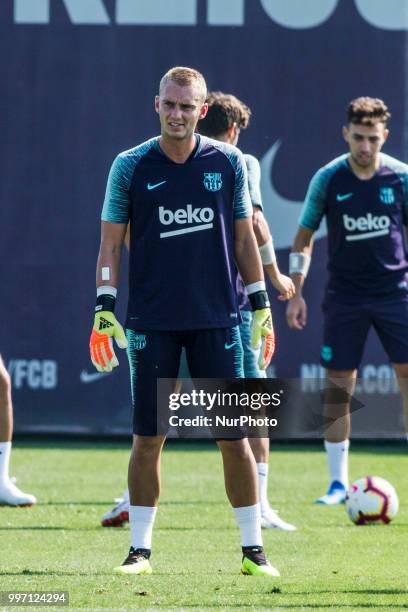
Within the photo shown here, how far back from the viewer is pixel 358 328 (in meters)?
8.88

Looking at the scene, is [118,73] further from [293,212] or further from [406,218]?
[406,218]

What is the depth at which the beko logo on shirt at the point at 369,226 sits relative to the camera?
8.84 metres

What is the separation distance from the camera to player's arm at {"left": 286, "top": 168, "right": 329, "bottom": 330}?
8906 millimetres

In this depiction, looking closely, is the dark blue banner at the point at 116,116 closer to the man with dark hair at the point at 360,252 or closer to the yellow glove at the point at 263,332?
the man with dark hair at the point at 360,252

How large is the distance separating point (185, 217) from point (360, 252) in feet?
10.4

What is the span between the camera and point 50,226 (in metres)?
12.3

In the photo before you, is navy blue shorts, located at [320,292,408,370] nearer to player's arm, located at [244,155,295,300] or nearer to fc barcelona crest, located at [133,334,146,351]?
player's arm, located at [244,155,295,300]

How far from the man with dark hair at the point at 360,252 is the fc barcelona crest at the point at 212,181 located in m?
2.96

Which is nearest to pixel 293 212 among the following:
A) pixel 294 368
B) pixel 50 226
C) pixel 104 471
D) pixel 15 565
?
pixel 294 368

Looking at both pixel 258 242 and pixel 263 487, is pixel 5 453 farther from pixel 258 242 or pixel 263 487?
pixel 258 242

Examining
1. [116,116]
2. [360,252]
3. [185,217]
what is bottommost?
[360,252]

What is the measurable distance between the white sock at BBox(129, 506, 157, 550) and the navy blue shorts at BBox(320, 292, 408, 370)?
317 centimetres

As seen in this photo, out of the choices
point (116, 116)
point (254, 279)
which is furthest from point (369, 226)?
point (116, 116)

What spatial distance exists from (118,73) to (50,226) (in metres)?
1.58
